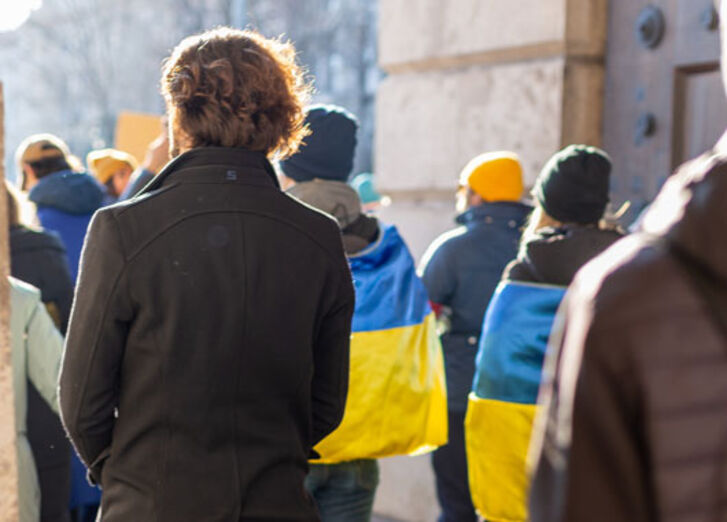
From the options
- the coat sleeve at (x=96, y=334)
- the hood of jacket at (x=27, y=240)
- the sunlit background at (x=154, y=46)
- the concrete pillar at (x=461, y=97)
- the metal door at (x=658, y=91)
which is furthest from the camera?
the sunlit background at (x=154, y=46)

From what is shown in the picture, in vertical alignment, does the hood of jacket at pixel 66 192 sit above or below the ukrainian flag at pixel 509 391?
above

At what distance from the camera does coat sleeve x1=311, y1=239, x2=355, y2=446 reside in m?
2.50

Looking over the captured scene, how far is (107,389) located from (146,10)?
33.4m

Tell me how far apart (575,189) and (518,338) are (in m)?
0.51

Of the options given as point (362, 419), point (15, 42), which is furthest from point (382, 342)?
point (15, 42)

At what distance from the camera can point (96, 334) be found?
7.34ft

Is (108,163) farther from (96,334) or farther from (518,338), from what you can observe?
(96,334)

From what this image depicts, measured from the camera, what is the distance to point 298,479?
2402mm

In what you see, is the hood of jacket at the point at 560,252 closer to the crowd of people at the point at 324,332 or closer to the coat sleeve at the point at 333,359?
the crowd of people at the point at 324,332

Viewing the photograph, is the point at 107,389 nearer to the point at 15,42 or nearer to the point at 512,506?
the point at 512,506

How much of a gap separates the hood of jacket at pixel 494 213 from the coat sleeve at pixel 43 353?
1.76 meters

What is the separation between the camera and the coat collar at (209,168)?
236 centimetres

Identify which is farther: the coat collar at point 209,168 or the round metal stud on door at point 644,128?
the round metal stud on door at point 644,128

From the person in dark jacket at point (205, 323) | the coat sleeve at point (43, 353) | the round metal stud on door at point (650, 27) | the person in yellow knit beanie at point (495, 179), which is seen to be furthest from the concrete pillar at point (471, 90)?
the person in dark jacket at point (205, 323)
